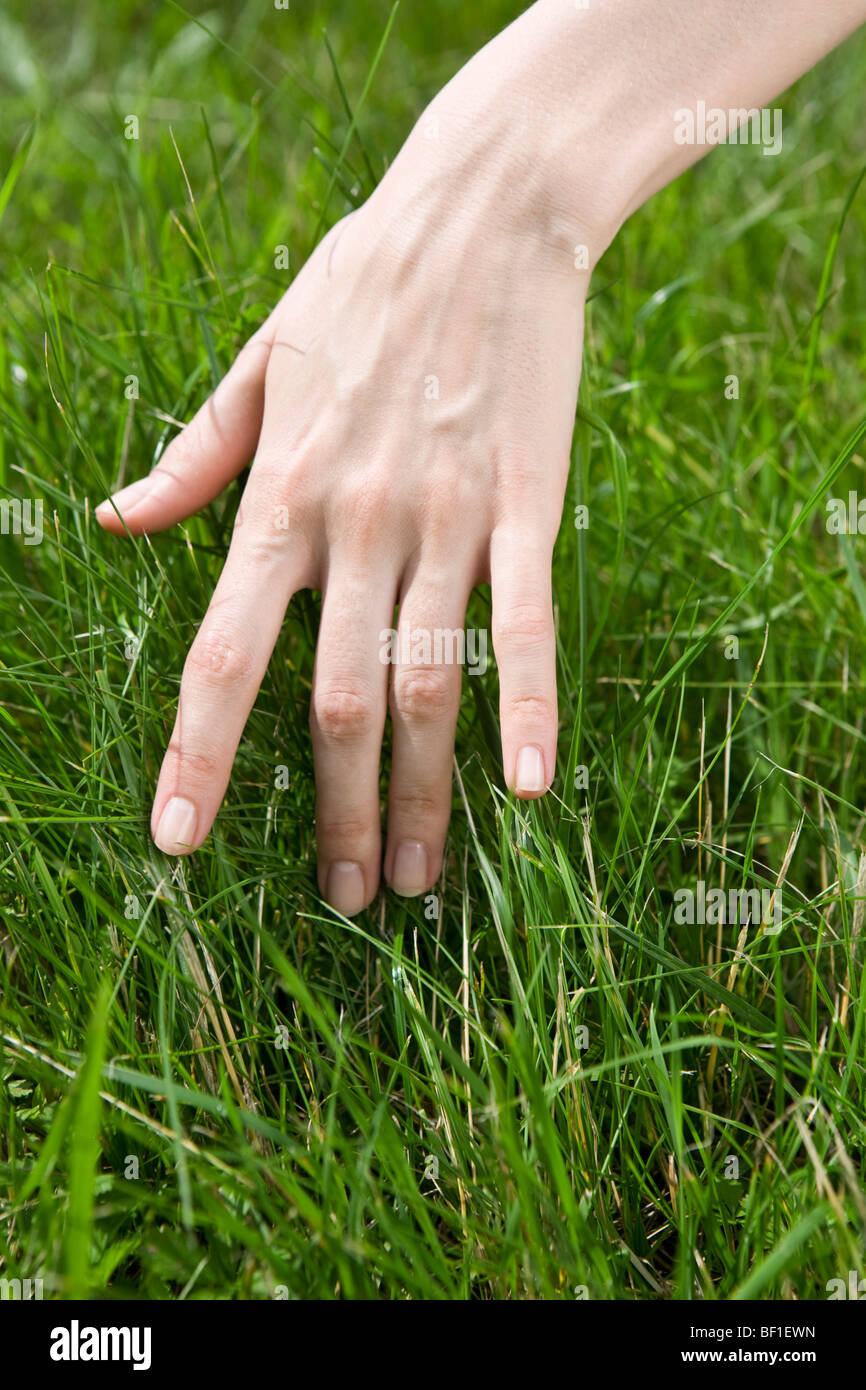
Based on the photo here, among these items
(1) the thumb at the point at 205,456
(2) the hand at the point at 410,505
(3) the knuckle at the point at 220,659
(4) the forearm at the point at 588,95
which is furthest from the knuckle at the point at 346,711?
(4) the forearm at the point at 588,95

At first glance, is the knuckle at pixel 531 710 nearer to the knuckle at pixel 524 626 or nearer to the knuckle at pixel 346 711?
the knuckle at pixel 524 626

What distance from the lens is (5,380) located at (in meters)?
1.71

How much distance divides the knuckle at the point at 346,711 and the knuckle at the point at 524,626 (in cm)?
19

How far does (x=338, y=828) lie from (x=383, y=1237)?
472mm

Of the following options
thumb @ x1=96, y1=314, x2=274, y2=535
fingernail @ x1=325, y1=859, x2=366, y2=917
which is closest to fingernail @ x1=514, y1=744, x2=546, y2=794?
fingernail @ x1=325, y1=859, x2=366, y2=917

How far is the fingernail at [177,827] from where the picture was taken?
1250 mm

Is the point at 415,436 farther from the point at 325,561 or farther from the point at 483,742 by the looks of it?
the point at 483,742

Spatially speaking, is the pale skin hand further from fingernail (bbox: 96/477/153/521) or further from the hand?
fingernail (bbox: 96/477/153/521)

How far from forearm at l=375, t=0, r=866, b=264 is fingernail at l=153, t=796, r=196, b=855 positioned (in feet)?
2.66

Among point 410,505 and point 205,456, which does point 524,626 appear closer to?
point 410,505

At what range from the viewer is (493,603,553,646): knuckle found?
1.29 meters
